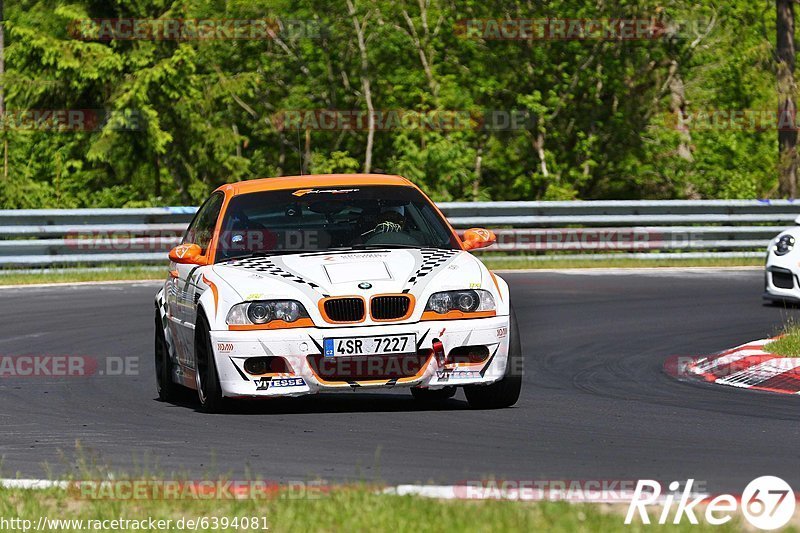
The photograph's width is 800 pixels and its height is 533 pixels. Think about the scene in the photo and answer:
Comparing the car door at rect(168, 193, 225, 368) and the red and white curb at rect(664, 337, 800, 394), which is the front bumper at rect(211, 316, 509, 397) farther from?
the red and white curb at rect(664, 337, 800, 394)

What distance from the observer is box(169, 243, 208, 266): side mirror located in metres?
10.4

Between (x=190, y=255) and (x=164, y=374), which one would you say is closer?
(x=190, y=255)

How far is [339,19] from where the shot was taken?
33.2m

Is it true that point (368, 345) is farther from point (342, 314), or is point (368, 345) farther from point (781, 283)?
point (781, 283)

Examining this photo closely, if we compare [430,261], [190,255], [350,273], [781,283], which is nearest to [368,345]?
[350,273]

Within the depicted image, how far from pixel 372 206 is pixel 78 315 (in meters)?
7.18

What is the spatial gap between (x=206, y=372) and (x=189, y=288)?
829 millimetres

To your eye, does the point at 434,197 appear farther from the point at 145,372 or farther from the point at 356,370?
the point at 356,370

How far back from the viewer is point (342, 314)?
9406 millimetres

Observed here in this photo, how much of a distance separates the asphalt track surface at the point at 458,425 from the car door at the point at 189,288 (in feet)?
1.39

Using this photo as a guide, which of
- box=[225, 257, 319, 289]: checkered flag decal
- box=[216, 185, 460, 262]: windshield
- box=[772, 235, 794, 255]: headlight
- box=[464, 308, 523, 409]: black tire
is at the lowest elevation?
box=[772, 235, 794, 255]: headlight

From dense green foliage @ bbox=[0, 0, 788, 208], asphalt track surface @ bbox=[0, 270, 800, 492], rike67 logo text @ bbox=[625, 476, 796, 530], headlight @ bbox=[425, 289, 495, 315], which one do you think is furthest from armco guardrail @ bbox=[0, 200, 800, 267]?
rike67 logo text @ bbox=[625, 476, 796, 530]

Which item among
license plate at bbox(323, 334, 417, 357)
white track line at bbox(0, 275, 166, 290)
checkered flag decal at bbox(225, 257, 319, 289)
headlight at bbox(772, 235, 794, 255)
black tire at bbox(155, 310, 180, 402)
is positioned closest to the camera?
license plate at bbox(323, 334, 417, 357)

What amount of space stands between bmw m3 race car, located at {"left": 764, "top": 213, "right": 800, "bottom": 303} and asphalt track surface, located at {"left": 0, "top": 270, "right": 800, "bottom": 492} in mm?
947
